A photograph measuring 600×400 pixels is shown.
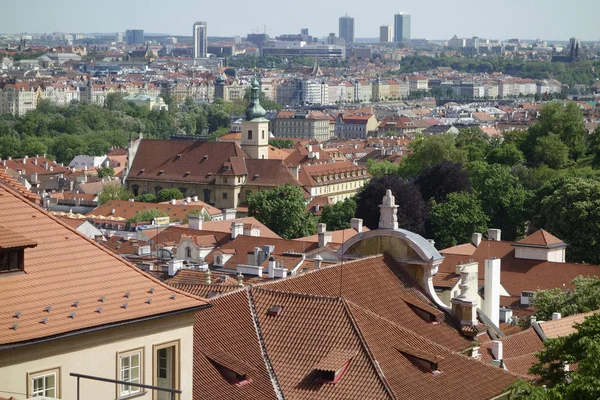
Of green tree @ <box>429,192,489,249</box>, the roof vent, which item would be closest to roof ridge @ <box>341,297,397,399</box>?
the roof vent

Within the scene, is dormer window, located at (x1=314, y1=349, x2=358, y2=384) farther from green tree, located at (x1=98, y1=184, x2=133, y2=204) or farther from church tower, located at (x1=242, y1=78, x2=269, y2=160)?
church tower, located at (x1=242, y1=78, x2=269, y2=160)

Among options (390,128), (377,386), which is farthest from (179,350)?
(390,128)

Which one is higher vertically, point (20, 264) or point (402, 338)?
point (20, 264)

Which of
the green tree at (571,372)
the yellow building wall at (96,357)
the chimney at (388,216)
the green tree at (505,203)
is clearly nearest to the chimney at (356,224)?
the green tree at (505,203)

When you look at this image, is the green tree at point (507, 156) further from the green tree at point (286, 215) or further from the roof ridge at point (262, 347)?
the roof ridge at point (262, 347)

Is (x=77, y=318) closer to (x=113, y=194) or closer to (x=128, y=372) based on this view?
(x=128, y=372)

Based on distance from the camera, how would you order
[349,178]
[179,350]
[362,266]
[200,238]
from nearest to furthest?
[179,350] < [362,266] < [200,238] < [349,178]

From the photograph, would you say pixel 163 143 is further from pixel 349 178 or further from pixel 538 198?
pixel 538 198
